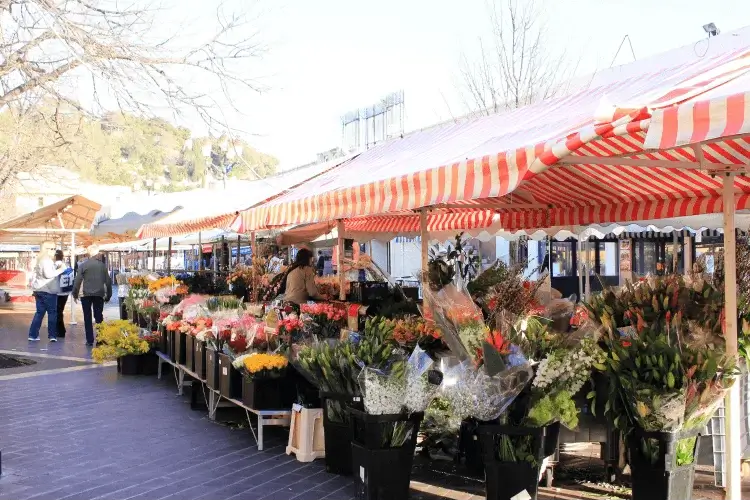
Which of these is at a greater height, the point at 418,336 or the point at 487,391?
the point at 418,336

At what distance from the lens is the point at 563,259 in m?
19.8

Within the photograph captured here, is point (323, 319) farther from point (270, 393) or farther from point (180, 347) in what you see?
point (180, 347)

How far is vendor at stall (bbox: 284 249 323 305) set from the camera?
9.95 meters

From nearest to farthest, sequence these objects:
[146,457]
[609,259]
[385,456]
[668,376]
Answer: [668,376], [385,456], [146,457], [609,259]

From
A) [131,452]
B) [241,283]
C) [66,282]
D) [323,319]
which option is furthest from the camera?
[66,282]

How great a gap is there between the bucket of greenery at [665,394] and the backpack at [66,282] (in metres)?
12.3

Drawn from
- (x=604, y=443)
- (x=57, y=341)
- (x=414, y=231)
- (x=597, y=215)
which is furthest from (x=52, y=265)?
(x=604, y=443)

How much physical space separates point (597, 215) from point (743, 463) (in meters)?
3.41

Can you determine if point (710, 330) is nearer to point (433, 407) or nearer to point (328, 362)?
point (433, 407)

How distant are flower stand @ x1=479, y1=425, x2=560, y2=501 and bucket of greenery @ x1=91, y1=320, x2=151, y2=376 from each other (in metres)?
6.97

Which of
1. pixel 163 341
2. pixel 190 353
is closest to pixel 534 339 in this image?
pixel 190 353

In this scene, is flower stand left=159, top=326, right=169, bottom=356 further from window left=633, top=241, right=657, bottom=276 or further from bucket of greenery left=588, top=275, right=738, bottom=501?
window left=633, top=241, right=657, bottom=276

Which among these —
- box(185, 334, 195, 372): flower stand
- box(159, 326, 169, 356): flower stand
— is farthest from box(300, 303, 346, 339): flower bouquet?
box(159, 326, 169, 356): flower stand

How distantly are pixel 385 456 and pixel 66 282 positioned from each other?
1174 cm
